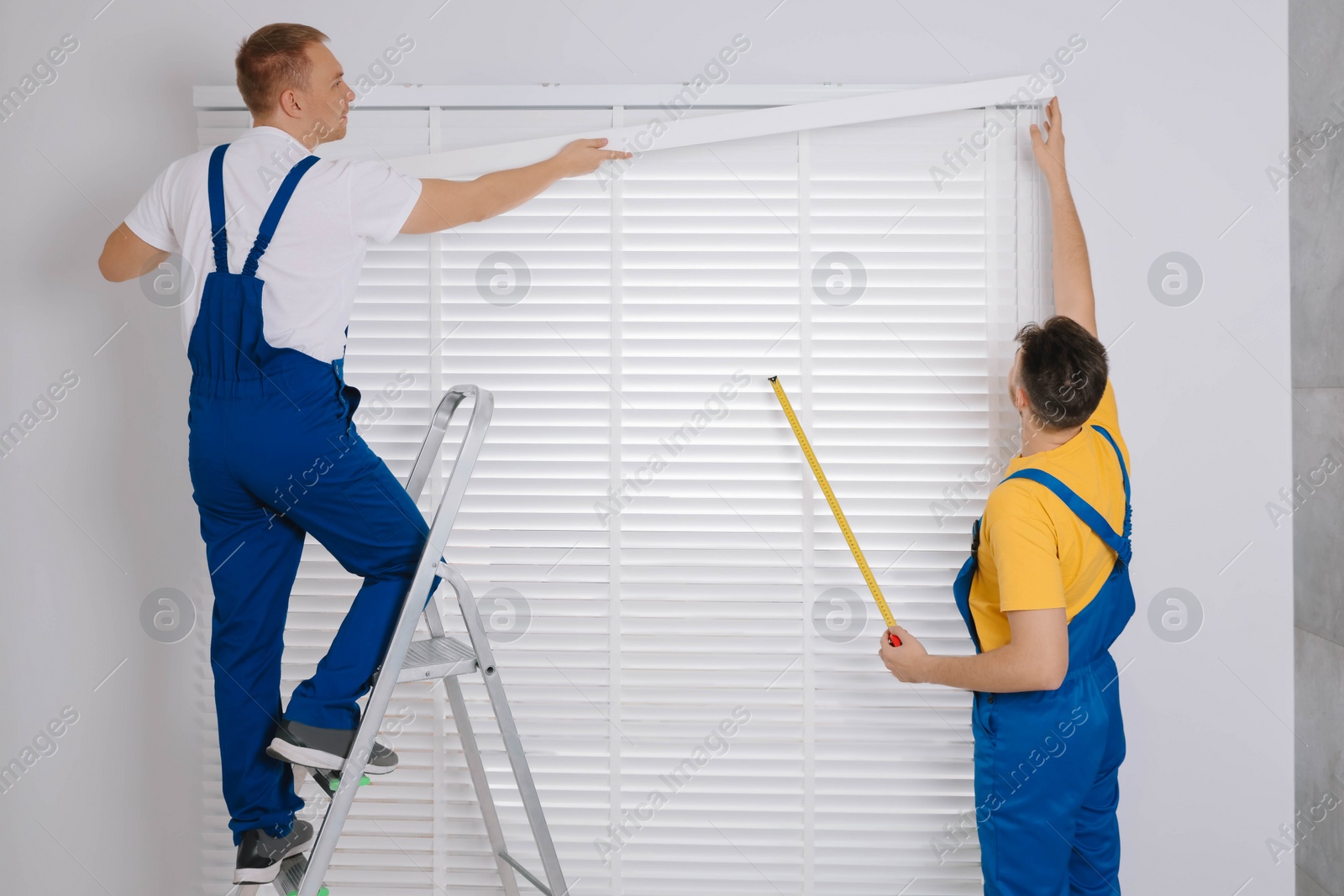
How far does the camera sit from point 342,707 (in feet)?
4.31

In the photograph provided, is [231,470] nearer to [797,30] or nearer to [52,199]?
[52,199]

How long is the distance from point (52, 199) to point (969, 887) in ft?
9.01

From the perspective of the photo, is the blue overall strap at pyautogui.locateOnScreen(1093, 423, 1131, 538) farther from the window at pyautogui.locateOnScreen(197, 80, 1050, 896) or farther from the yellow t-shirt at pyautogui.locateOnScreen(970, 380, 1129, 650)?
the window at pyautogui.locateOnScreen(197, 80, 1050, 896)

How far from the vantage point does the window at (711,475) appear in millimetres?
1824

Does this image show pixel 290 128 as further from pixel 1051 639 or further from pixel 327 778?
pixel 1051 639

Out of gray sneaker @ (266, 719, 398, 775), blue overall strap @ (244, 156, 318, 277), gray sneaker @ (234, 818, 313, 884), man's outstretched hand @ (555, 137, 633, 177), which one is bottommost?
gray sneaker @ (234, 818, 313, 884)

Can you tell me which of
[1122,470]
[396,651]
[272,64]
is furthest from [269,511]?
[1122,470]

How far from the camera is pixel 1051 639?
130cm

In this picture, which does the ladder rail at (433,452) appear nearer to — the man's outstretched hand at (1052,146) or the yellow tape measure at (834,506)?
the yellow tape measure at (834,506)

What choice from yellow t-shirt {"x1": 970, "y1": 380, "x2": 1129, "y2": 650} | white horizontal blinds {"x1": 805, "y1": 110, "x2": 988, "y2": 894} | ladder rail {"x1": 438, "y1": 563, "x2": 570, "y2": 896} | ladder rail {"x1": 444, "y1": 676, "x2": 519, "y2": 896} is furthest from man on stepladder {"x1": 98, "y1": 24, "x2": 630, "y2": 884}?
yellow t-shirt {"x1": 970, "y1": 380, "x2": 1129, "y2": 650}

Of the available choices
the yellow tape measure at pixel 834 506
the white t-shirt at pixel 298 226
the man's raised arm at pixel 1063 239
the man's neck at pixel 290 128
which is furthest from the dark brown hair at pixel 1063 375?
the man's neck at pixel 290 128

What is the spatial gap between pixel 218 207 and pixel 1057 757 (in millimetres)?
1760

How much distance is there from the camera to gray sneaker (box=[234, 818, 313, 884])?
134cm

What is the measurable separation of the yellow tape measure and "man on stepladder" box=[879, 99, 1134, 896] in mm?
168
